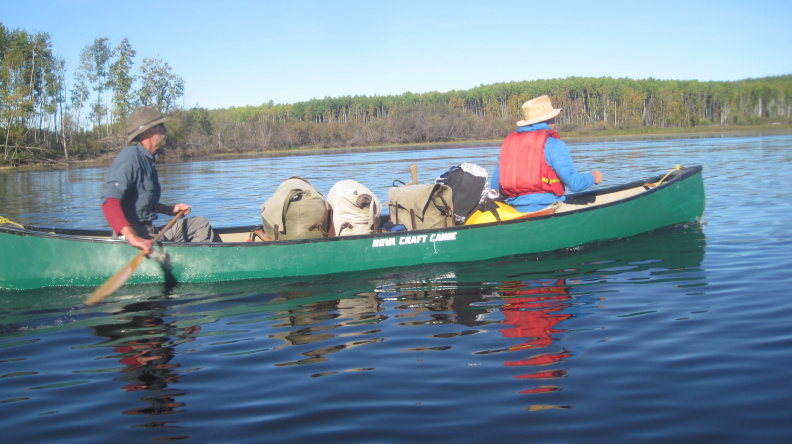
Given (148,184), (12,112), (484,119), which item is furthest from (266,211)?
(484,119)

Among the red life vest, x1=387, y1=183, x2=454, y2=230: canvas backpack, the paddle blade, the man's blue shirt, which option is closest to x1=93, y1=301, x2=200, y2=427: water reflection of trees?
the paddle blade

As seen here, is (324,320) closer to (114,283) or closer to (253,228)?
(114,283)

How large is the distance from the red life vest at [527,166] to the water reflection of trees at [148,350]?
140 inches

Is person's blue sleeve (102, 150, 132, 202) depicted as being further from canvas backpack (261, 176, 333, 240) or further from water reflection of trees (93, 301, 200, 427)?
canvas backpack (261, 176, 333, 240)

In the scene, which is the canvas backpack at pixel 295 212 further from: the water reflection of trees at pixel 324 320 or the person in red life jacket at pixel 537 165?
the person in red life jacket at pixel 537 165

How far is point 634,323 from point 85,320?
441cm

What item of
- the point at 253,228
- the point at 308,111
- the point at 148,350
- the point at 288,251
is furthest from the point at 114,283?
the point at 308,111

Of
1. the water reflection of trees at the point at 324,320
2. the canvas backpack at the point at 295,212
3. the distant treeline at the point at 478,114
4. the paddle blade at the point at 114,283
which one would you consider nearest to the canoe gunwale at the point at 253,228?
the canvas backpack at the point at 295,212

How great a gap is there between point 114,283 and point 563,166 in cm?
436

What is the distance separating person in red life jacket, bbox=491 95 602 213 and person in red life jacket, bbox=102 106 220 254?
3.38 metres

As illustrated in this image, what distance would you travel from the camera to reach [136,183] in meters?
5.43

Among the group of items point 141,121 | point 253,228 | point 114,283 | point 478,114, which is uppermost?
point 478,114

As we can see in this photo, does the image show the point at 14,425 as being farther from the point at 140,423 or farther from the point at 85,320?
the point at 85,320

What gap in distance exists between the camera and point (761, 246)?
6.93 meters
